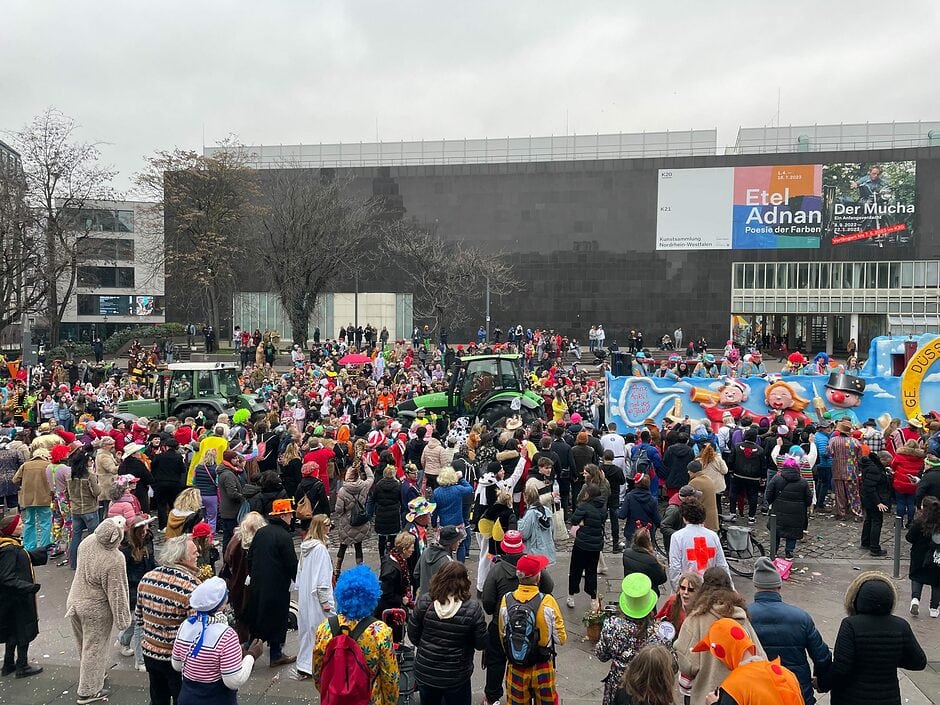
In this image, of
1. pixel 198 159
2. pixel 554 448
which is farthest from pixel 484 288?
pixel 554 448

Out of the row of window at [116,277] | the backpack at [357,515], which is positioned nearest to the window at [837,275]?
the backpack at [357,515]

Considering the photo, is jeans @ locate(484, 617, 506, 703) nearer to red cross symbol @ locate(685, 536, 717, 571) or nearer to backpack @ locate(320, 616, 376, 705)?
backpack @ locate(320, 616, 376, 705)

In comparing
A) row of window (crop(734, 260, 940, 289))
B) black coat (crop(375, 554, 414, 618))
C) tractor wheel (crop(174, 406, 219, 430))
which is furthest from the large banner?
black coat (crop(375, 554, 414, 618))

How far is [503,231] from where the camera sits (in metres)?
50.7

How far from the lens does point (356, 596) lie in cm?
463

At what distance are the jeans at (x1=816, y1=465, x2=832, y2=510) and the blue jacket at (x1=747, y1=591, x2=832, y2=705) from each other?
8.40 meters

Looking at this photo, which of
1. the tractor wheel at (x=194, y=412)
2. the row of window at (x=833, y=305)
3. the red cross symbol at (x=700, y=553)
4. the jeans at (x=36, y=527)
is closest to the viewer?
the red cross symbol at (x=700, y=553)

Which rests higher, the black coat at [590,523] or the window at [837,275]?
the window at [837,275]

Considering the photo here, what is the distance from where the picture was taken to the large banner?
4609 centimetres

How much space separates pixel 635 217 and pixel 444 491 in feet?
142

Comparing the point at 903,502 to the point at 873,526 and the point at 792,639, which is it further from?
the point at 792,639

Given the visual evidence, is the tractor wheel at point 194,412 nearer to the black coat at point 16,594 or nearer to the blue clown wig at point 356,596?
the black coat at point 16,594

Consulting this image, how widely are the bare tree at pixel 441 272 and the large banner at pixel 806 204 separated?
14.2 meters

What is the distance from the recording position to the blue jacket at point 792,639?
4.78 meters
